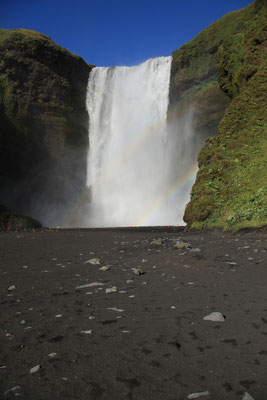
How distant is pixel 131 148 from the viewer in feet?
150

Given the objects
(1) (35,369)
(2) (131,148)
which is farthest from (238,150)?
(2) (131,148)

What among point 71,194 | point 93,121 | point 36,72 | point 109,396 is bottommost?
point 109,396

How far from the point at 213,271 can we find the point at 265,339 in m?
2.87

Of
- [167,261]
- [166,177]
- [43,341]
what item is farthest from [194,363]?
[166,177]

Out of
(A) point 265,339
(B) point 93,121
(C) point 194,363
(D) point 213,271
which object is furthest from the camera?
(B) point 93,121


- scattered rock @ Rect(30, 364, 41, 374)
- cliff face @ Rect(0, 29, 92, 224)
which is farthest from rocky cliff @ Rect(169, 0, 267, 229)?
cliff face @ Rect(0, 29, 92, 224)

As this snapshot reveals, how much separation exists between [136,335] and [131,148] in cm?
4408

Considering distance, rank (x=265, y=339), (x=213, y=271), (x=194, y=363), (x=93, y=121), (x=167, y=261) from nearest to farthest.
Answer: (x=194, y=363) < (x=265, y=339) < (x=213, y=271) < (x=167, y=261) < (x=93, y=121)

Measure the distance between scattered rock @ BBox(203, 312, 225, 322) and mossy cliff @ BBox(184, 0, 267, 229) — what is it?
835 centimetres

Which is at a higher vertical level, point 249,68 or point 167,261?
point 249,68

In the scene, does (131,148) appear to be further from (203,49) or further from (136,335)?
(136,335)

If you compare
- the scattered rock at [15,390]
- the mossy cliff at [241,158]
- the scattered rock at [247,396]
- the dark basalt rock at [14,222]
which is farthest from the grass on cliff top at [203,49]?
the scattered rock at [15,390]

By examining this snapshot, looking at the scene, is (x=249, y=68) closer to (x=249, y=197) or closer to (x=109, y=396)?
(x=249, y=197)

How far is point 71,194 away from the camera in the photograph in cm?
4991
